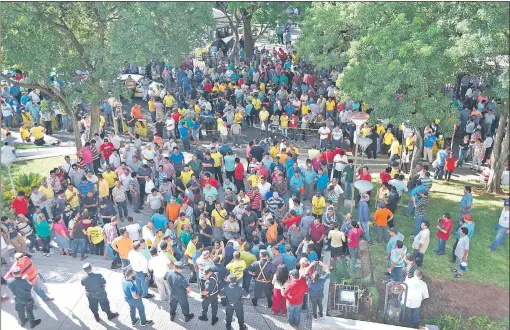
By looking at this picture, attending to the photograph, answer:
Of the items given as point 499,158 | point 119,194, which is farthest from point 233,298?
point 499,158

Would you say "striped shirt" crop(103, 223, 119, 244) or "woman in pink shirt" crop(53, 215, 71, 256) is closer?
"striped shirt" crop(103, 223, 119, 244)

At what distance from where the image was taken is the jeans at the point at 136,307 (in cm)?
970

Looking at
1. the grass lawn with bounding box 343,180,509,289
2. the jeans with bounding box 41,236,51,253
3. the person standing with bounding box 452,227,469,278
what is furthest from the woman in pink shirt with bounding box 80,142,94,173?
the person standing with bounding box 452,227,469,278

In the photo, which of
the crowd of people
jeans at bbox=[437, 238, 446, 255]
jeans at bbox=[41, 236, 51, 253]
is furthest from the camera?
jeans at bbox=[41, 236, 51, 253]

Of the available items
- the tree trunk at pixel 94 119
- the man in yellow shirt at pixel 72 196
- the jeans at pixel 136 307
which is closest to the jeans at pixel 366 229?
the jeans at pixel 136 307

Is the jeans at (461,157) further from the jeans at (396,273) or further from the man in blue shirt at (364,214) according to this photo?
the jeans at (396,273)

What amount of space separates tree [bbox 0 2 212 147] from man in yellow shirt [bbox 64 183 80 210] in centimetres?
462

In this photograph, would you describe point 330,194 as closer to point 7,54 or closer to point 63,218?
point 63,218

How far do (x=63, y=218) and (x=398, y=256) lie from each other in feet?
26.2

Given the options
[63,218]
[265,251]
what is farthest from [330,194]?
[63,218]

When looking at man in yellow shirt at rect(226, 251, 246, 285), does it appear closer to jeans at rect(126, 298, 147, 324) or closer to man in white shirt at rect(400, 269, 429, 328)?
jeans at rect(126, 298, 147, 324)

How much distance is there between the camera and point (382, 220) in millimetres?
12594

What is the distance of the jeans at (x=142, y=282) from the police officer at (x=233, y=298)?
5.71 feet

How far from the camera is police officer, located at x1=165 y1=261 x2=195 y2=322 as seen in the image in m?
9.66
